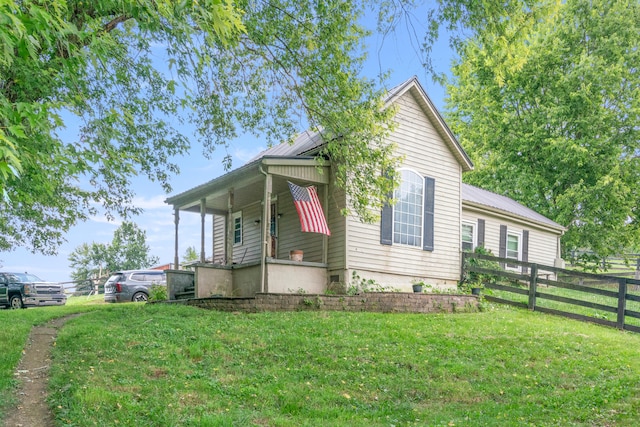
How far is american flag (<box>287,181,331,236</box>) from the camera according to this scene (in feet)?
42.2

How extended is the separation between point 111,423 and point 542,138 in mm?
27211

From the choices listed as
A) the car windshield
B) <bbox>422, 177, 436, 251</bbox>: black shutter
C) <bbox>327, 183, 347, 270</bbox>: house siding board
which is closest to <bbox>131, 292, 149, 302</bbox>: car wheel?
the car windshield

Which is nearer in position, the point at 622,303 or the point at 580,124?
the point at 622,303

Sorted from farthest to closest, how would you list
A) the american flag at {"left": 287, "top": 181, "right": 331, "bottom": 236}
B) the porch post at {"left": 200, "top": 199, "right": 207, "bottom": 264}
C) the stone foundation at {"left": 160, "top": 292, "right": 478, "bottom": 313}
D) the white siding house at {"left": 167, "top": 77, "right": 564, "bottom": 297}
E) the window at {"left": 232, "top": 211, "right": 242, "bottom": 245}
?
the window at {"left": 232, "top": 211, "right": 242, "bottom": 245} < the porch post at {"left": 200, "top": 199, "right": 207, "bottom": 264} < the white siding house at {"left": 167, "top": 77, "right": 564, "bottom": 297} < the american flag at {"left": 287, "top": 181, "right": 331, "bottom": 236} < the stone foundation at {"left": 160, "top": 292, "right": 478, "bottom": 313}

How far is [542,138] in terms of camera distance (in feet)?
92.9

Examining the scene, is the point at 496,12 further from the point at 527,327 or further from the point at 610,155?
the point at 610,155

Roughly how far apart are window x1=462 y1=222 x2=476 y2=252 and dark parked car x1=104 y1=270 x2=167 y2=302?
12026mm

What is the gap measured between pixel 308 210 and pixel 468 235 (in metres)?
8.83

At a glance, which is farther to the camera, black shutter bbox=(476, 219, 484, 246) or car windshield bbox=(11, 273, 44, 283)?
car windshield bbox=(11, 273, 44, 283)

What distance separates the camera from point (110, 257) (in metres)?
62.3

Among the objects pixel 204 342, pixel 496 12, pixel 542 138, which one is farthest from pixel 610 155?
pixel 204 342

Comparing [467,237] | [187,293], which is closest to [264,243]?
[187,293]

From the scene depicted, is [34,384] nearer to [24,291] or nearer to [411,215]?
[411,215]

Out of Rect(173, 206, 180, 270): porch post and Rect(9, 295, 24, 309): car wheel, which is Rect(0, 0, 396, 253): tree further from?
Rect(9, 295, 24, 309): car wheel
